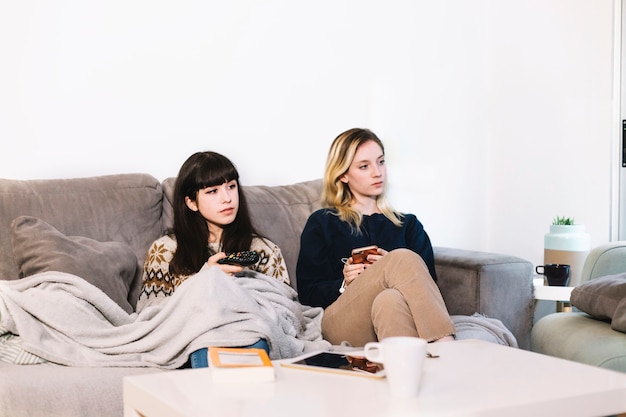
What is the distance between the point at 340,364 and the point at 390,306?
0.64 meters

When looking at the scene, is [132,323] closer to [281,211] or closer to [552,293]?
[281,211]

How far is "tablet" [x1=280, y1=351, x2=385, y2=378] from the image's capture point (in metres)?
1.61

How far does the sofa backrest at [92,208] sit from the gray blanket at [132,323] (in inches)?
12.9

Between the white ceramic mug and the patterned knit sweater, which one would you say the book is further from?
the patterned knit sweater

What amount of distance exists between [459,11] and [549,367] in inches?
104

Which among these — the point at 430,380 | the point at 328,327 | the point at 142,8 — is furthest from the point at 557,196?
the point at 430,380

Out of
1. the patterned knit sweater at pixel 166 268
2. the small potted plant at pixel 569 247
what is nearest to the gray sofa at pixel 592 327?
the small potted plant at pixel 569 247

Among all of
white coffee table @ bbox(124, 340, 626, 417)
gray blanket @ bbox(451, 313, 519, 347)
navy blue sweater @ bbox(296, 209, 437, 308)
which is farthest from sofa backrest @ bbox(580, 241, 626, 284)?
white coffee table @ bbox(124, 340, 626, 417)

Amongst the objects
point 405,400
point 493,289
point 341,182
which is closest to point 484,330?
point 493,289

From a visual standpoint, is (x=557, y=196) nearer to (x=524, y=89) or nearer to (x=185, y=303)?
(x=524, y=89)

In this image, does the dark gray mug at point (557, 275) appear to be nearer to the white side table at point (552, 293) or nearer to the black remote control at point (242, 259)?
the white side table at point (552, 293)

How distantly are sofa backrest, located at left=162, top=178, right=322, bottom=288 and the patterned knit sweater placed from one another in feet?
0.48

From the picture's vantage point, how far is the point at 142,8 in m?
3.11

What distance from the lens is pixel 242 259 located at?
2.54 meters
